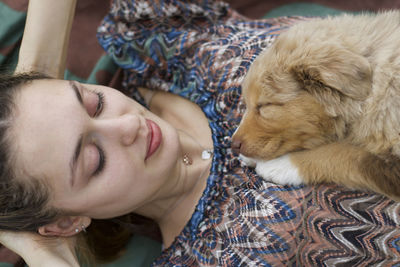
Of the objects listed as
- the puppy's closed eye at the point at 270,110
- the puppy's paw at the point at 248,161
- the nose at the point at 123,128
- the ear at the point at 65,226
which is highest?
the puppy's closed eye at the point at 270,110

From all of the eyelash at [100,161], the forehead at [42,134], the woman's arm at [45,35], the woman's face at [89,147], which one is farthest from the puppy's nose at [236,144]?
the woman's arm at [45,35]

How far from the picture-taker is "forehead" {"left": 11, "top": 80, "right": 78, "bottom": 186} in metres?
1.70

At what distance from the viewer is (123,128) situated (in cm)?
188

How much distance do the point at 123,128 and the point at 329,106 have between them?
112cm

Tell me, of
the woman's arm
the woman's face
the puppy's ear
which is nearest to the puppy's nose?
the woman's face

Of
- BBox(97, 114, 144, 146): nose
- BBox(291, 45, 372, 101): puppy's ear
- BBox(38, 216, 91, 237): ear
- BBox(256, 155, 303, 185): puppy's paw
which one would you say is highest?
BBox(291, 45, 372, 101): puppy's ear

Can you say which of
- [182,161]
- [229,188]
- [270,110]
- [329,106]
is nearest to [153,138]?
[182,161]

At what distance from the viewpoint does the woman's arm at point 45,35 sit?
243 cm

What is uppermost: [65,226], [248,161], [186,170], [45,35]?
[45,35]

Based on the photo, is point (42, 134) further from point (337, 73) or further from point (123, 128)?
point (337, 73)

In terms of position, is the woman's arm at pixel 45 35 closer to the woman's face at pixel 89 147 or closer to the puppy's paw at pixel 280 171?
the woman's face at pixel 89 147

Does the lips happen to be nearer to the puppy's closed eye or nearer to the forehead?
the forehead

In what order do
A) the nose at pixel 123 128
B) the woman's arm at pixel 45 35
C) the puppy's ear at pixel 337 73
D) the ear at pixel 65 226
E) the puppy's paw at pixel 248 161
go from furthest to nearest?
the woman's arm at pixel 45 35 → the puppy's paw at pixel 248 161 → the ear at pixel 65 226 → the nose at pixel 123 128 → the puppy's ear at pixel 337 73

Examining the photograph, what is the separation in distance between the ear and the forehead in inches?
17.2
